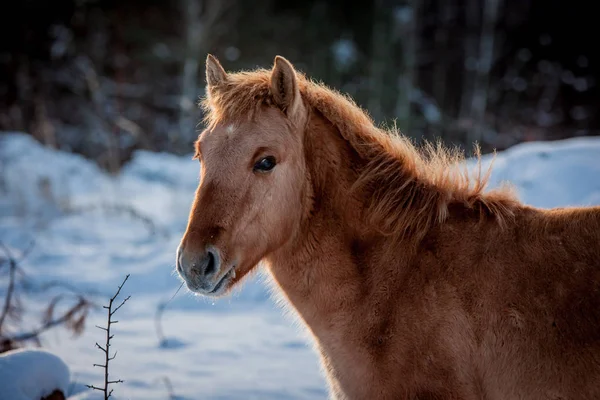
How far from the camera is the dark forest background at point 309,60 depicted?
701 inches

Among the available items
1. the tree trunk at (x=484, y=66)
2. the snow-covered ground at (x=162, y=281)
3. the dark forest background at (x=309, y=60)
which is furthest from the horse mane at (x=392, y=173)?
the tree trunk at (x=484, y=66)

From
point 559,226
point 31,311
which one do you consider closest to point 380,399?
point 559,226

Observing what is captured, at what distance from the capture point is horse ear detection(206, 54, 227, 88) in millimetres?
3303

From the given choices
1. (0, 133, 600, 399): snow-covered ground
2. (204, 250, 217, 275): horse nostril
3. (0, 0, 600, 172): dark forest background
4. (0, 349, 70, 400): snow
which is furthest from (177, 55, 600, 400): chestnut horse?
(0, 0, 600, 172): dark forest background

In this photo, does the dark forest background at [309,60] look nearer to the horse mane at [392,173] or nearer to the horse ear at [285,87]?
the horse mane at [392,173]

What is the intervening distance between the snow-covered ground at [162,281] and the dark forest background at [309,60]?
6.41 metres

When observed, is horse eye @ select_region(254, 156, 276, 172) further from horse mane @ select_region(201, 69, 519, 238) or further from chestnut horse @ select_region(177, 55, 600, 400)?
horse mane @ select_region(201, 69, 519, 238)

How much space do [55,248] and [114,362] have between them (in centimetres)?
457

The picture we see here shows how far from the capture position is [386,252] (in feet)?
9.32

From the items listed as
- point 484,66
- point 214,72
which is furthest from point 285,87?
point 484,66

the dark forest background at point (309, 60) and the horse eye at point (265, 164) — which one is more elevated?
the horse eye at point (265, 164)

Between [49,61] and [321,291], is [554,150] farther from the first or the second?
[49,61]

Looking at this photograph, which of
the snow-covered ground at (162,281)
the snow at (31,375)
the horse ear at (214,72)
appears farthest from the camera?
the snow-covered ground at (162,281)

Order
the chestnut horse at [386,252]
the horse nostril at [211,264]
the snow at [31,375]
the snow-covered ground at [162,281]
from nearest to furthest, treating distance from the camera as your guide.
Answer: the chestnut horse at [386,252]
the horse nostril at [211,264]
the snow at [31,375]
the snow-covered ground at [162,281]
